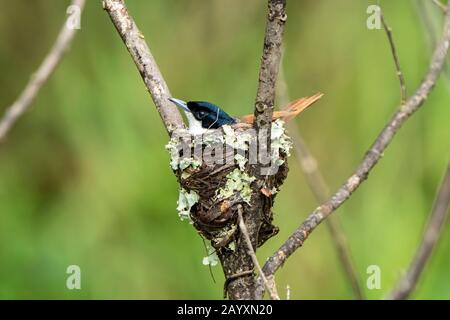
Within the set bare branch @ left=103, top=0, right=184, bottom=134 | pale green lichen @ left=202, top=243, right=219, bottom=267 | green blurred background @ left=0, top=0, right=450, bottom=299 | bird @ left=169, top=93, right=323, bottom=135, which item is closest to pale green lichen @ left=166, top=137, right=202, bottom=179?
bare branch @ left=103, top=0, right=184, bottom=134

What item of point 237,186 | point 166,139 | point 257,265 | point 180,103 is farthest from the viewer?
point 166,139

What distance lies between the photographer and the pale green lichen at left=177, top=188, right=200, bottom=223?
144 inches

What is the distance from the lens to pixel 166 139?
6.59 m

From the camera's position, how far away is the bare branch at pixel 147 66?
3607 mm

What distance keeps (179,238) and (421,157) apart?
2.03m

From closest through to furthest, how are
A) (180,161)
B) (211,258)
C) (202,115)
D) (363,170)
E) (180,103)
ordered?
(363,170)
(211,258)
(180,161)
(180,103)
(202,115)

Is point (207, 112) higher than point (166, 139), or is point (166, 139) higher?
point (166, 139)

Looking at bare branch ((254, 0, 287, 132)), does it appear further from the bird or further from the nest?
the bird

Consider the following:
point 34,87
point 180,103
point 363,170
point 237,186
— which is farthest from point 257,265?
point 180,103

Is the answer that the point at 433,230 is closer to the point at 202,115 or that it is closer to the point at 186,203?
the point at 186,203

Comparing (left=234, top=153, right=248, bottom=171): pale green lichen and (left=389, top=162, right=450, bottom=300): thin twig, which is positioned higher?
(left=234, top=153, right=248, bottom=171): pale green lichen

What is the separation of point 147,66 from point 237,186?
0.68 metres

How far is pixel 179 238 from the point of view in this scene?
6680mm
